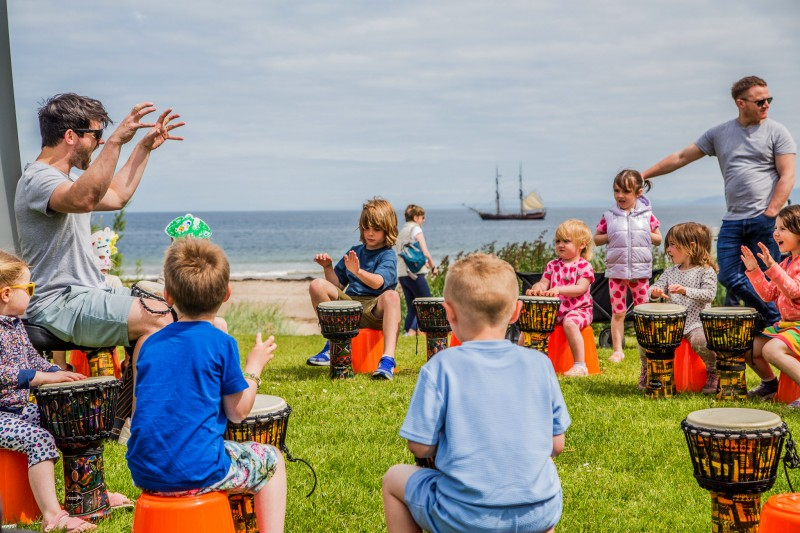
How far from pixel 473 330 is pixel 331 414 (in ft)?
9.35

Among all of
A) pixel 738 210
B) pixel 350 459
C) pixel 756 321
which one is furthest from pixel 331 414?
pixel 738 210

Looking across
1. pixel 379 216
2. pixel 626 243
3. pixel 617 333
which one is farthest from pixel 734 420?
pixel 617 333

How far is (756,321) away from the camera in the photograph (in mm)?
5273

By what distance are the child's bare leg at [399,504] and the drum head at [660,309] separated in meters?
3.15

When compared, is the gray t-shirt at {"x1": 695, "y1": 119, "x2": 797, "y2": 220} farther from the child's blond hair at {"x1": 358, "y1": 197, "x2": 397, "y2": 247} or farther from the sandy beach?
the sandy beach

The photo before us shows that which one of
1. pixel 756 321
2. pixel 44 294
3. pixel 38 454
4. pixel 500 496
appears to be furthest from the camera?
pixel 756 321

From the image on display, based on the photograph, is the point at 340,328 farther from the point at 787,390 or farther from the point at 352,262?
the point at 787,390

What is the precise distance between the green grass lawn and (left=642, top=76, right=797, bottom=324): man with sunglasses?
2.98 feet

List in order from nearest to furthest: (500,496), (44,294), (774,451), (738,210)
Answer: (500,496), (774,451), (44,294), (738,210)

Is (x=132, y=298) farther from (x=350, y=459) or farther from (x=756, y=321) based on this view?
(x=756, y=321)

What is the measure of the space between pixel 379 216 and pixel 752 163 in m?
3.07

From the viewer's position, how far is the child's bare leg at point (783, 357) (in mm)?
5039

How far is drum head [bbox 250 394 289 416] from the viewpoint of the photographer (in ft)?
10.4

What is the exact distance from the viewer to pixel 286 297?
734 inches
